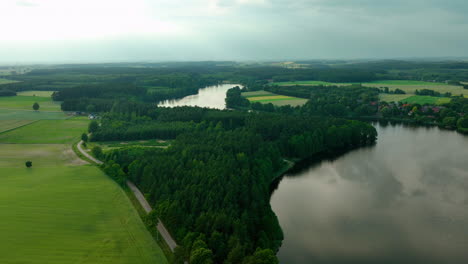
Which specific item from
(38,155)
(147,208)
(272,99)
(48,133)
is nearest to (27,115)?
(48,133)

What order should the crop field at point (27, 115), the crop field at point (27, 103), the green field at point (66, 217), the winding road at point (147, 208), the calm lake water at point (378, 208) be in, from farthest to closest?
the crop field at point (27, 103) → the crop field at point (27, 115) → the calm lake water at point (378, 208) → the winding road at point (147, 208) → the green field at point (66, 217)

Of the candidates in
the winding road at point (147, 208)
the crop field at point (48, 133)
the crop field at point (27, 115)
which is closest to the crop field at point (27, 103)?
the crop field at point (27, 115)

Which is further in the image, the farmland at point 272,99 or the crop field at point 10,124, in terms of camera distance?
the farmland at point 272,99

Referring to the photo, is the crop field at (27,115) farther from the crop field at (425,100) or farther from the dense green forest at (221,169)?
the crop field at (425,100)

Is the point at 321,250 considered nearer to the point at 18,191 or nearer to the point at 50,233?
the point at 50,233

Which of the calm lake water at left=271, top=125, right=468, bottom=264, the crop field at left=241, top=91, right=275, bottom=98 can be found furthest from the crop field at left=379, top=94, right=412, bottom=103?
the calm lake water at left=271, top=125, right=468, bottom=264

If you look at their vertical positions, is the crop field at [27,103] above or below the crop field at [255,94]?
below

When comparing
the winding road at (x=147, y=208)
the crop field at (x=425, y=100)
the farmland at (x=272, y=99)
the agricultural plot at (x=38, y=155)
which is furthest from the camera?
the farmland at (x=272, y=99)

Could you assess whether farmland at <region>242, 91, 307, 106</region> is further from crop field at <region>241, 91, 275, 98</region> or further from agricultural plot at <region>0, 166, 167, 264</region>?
agricultural plot at <region>0, 166, 167, 264</region>
